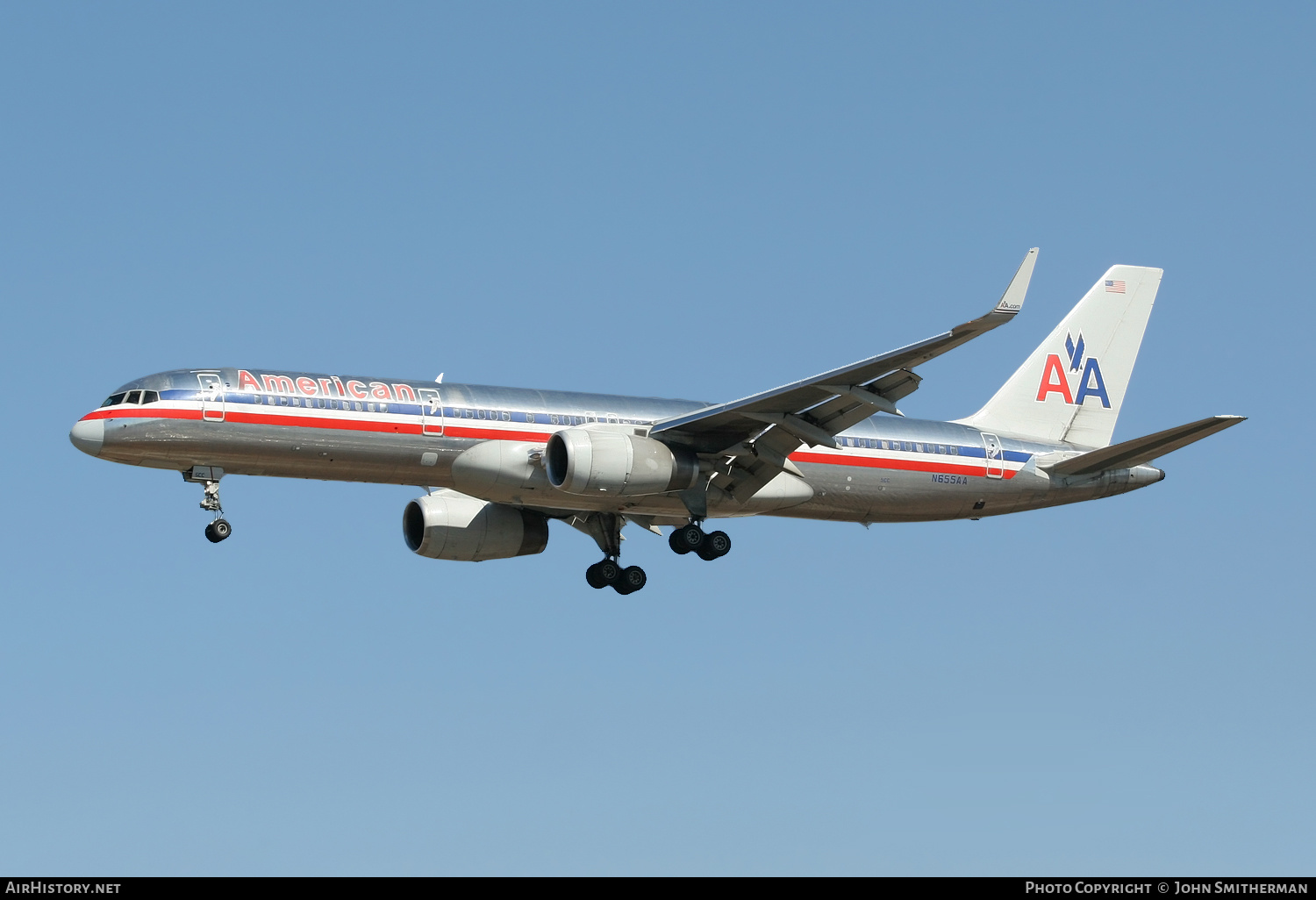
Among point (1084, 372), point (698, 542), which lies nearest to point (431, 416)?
point (698, 542)

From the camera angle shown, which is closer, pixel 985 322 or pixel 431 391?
pixel 985 322

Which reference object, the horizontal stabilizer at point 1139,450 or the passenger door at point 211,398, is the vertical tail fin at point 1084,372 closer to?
the horizontal stabilizer at point 1139,450

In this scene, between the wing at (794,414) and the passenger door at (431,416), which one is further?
the passenger door at (431,416)

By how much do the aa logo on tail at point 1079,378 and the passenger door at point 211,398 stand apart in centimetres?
2250

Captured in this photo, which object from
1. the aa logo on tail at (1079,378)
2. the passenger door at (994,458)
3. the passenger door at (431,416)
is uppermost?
the aa logo on tail at (1079,378)

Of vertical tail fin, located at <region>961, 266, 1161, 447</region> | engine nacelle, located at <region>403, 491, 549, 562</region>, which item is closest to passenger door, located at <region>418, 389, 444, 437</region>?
engine nacelle, located at <region>403, 491, 549, 562</region>

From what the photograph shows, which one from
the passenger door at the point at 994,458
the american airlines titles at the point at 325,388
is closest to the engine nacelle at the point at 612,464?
the american airlines titles at the point at 325,388

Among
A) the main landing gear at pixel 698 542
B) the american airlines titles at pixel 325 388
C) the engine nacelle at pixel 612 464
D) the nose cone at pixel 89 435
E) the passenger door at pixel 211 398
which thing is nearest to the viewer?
the passenger door at pixel 211 398

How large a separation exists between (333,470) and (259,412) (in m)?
2.19

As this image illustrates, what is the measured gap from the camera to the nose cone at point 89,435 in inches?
1480

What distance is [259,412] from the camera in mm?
37750

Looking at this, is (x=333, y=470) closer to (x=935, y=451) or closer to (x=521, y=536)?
(x=521, y=536)
